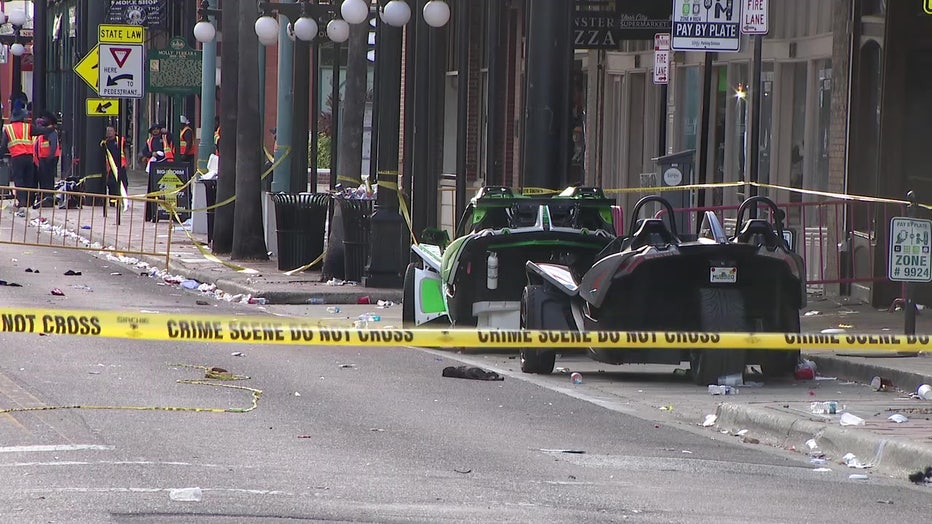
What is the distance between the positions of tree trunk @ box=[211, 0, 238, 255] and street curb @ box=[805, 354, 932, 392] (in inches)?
474

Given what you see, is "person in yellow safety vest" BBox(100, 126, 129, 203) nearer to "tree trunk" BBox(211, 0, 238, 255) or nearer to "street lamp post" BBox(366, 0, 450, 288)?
"tree trunk" BBox(211, 0, 238, 255)

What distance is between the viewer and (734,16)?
1538 centimetres

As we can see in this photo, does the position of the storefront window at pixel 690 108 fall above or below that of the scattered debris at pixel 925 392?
above

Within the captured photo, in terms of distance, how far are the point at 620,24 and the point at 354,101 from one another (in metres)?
3.32

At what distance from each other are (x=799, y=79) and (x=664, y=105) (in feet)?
8.35

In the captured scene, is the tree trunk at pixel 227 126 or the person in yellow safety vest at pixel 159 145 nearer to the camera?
the tree trunk at pixel 227 126

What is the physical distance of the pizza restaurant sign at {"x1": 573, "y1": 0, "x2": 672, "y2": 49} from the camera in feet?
66.1

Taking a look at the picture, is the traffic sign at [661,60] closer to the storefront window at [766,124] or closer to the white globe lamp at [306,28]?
the storefront window at [766,124]

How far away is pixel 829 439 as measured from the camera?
31.8 ft

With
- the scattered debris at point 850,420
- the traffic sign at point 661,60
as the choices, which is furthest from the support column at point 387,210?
the scattered debris at point 850,420

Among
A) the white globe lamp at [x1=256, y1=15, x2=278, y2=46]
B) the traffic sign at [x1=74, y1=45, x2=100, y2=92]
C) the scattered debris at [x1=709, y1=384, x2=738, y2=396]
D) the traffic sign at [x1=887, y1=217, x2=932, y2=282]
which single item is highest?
the white globe lamp at [x1=256, y1=15, x2=278, y2=46]

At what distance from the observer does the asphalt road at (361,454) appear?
7465 millimetres

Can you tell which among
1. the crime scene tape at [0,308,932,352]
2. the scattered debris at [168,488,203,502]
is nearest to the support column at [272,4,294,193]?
the crime scene tape at [0,308,932,352]

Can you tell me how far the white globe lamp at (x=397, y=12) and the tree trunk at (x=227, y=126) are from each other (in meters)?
4.73
